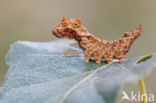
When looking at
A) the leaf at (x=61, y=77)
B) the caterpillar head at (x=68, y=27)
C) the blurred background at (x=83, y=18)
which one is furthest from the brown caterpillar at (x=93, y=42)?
the blurred background at (x=83, y=18)

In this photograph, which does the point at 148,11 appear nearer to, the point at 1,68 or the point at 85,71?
the point at 1,68

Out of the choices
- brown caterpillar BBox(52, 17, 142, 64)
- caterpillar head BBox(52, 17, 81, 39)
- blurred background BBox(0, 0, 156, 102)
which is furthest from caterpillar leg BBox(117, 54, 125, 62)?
blurred background BBox(0, 0, 156, 102)

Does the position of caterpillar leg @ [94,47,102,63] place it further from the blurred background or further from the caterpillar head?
the blurred background

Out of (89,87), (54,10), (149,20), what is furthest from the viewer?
(54,10)

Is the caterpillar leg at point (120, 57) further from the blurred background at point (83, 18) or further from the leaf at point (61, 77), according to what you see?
the blurred background at point (83, 18)

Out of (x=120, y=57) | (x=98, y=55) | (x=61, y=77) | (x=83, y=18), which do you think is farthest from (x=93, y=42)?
(x=83, y=18)

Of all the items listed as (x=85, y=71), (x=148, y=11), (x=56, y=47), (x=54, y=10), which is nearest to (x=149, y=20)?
(x=148, y=11)

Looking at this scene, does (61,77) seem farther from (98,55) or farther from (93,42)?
(93,42)
